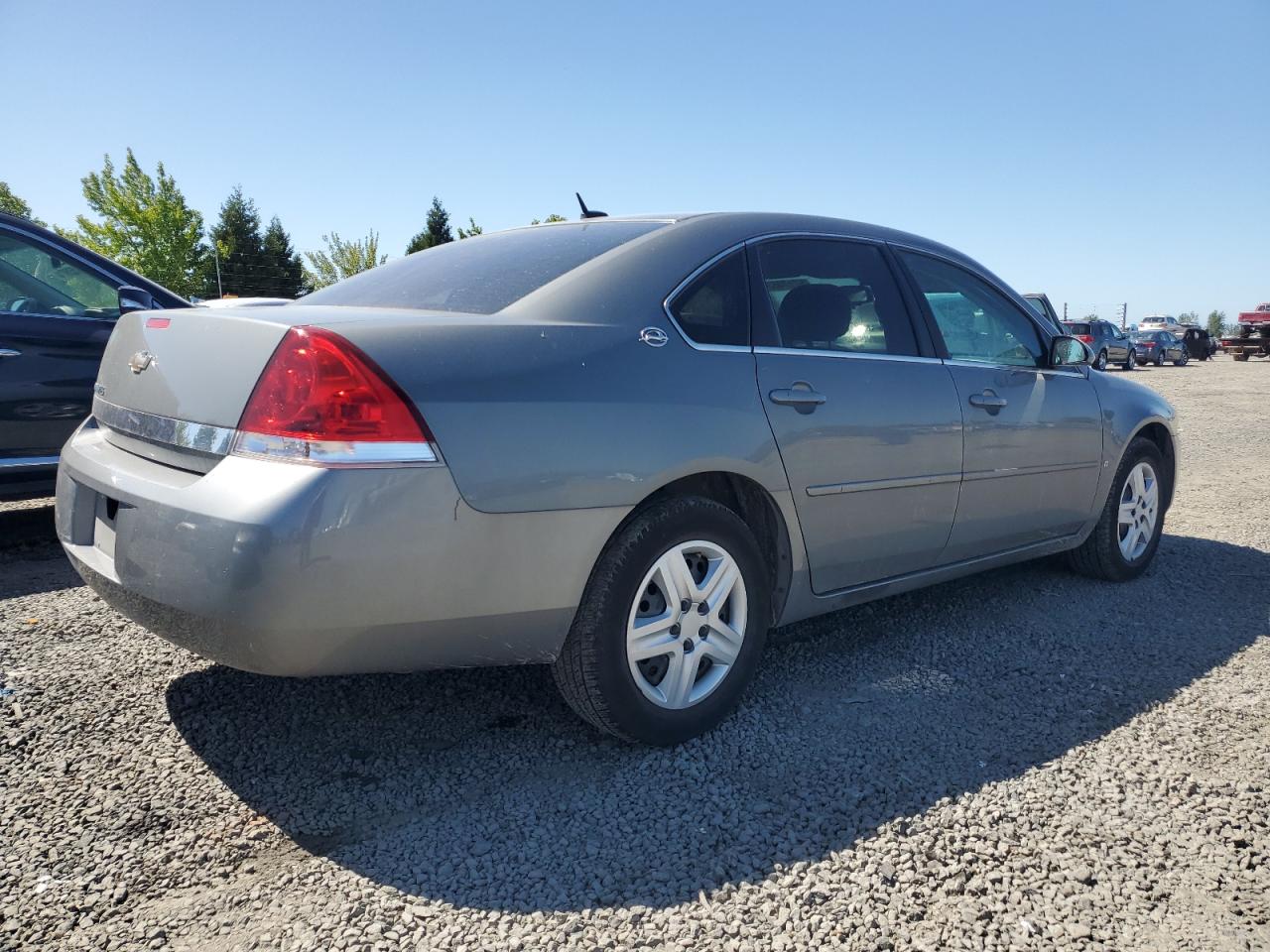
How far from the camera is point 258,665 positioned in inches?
82.5

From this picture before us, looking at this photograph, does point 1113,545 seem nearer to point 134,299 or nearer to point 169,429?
point 169,429

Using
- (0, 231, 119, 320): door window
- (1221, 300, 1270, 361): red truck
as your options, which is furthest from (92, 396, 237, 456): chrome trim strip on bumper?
(1221, 300, 1270, 361): red truck

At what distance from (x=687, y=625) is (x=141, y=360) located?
1.70 meters

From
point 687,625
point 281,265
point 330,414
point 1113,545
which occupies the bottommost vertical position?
point 1113,545

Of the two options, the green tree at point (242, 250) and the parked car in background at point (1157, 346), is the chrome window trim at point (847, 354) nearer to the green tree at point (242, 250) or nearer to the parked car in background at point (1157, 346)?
the parked car in background at point (1157, 346)

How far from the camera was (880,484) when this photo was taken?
3143mm

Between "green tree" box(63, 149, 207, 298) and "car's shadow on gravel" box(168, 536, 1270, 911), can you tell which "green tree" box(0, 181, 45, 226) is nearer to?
"green tree" box(63, 149, 207, 298)

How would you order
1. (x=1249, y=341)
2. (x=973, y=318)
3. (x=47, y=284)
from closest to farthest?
(x=973, y=318) → (x=47, y=284) → (x=1249, y=341)

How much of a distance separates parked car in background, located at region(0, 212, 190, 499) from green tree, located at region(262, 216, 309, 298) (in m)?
53.2

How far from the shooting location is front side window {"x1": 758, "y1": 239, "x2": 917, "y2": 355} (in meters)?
3.05

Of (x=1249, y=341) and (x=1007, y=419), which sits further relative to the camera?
(x=1249, y=341)

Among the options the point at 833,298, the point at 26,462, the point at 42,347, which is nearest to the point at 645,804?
the point at 833,298

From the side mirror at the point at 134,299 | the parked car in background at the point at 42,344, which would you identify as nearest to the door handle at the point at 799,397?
the side mirror at the point at 134,299

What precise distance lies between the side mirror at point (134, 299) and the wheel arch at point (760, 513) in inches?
109
